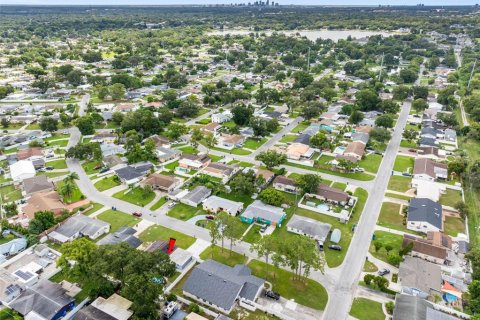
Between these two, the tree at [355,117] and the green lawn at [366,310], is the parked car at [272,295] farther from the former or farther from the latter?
the tree at [355,117]

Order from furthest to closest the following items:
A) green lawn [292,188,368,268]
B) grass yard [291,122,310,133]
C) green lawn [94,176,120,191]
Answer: grass yard [291,122,310,133]
green lawn [94,176,120,191]
green lawn [292,188,368,268]

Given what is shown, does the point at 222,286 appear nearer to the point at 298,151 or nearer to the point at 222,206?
the point at 222,206

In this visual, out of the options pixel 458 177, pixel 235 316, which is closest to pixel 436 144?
pixel 458 177

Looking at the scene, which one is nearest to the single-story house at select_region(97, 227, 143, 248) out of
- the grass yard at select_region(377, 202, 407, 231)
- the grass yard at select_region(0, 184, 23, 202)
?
the grass yard at select_region(0, 184, 23, 202)

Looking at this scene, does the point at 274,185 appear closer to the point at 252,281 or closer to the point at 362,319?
the point at 252,281

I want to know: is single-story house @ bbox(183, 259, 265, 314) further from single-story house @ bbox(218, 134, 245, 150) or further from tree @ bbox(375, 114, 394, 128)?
tree @ bbox(375, 114, 394, 128)

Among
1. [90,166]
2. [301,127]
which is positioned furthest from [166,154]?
[301,127]

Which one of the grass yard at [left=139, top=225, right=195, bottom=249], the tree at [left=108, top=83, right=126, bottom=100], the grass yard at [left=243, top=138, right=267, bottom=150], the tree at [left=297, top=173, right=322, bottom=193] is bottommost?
the grass yard at [left=139, top=225, right=195, bottom=249]

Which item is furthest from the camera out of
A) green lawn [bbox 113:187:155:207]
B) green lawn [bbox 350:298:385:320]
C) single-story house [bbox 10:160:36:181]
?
single-story house [bbox 10:160:36:181]
